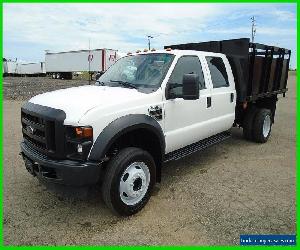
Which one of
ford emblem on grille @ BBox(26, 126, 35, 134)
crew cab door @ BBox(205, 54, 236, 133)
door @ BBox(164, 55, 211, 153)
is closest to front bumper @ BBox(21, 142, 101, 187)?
ford emblem on grille @ BBox(26, 126, 35, 134)

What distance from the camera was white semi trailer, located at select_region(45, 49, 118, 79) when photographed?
33.4 meters

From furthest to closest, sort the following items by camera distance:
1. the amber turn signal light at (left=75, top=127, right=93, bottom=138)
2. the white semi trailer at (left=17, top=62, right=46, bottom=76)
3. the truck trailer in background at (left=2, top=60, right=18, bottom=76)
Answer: the white semi trailer at (left=17, top=62, right=46, bottom=76) < the truck trailer in background at (left=2, top=60, right=18, bottom=76) < the amber turn signal light at (left=75, top=127, right=93, bottom=138)

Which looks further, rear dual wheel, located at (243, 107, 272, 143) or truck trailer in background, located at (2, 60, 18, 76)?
truck trailer in background, located at (2, 60, 18, 76)

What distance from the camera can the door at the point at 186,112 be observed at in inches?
174

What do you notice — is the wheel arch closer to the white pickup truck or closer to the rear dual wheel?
the white pickup truck

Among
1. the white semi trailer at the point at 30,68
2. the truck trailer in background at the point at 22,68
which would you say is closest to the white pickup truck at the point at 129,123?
the truck trailer in background at the point at 22,68

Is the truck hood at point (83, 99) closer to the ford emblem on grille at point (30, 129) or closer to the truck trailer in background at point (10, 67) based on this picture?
the ford emblem on grille at point (30, 129)

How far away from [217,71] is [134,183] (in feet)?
9.33

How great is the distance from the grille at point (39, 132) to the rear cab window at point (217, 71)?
300 cm

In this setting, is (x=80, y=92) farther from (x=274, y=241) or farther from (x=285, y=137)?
(x=285, y=137)

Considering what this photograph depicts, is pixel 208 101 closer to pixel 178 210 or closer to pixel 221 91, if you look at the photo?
pixel 221 91

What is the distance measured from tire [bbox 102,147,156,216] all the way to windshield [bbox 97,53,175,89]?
3.50ft

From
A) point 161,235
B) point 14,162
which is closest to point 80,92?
point 161,235

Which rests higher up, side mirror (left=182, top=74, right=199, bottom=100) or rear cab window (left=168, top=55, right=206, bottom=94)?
rear cab window (left=168, top=55, right=206, bottom=94)
